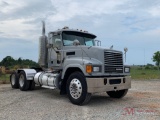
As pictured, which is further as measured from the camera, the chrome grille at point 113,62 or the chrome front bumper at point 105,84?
the chrome grille at point 113,62

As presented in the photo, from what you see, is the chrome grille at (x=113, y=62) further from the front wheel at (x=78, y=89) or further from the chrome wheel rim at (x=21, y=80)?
the chrome wheel rim at (x=21, y=80)

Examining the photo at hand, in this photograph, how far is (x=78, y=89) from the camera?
8508 mm

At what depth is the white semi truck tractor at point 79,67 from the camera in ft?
27.5

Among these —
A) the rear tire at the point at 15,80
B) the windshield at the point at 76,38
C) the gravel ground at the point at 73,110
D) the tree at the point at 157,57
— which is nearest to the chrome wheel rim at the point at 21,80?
the rear tire at the point at 15,80

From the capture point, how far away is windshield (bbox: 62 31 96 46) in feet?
33.3

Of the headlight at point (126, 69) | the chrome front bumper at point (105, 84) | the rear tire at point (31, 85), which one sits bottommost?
the rear tire at point (31, 85)

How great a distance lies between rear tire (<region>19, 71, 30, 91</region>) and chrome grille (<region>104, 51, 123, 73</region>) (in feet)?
16.3

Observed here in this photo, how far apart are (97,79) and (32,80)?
16.2ft

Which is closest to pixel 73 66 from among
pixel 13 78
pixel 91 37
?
pixel 91 37

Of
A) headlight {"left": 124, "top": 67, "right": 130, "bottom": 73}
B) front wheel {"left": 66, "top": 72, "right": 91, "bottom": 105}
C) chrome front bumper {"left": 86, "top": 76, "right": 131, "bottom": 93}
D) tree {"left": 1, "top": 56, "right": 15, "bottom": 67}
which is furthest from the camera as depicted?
tree {"left": 1, "top": 56, "right": 15, "bottom": 67}

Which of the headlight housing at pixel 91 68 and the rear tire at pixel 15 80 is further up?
the headlight housing at pixel 91 68

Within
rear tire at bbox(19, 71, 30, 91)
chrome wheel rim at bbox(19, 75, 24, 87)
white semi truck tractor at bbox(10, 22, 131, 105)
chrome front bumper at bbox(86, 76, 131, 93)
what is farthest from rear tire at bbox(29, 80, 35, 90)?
chrome front bumper at bbox(86, 76, 131, 93)

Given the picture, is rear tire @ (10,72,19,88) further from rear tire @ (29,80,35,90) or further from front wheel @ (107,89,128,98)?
front wheel @ (107,89,128,98)

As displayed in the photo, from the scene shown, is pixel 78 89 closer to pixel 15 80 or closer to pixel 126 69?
pixel 126 69
